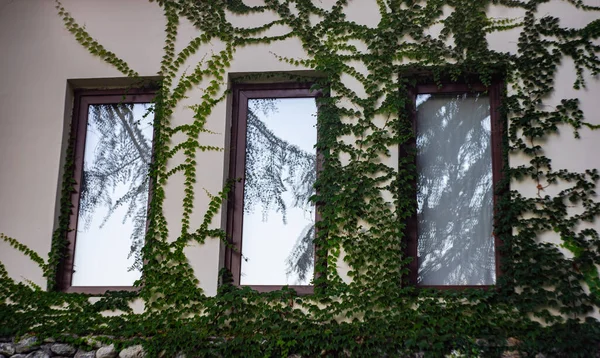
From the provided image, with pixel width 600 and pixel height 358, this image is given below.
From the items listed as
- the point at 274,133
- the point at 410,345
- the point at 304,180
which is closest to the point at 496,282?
the point at 410,345

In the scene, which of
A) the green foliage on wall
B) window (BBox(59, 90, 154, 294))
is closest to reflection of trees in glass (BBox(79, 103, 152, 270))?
window (BBox(59, 90, 154, 294))

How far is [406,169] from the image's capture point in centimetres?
498

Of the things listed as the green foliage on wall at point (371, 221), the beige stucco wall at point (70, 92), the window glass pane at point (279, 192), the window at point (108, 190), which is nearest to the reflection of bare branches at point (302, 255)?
the window glass pane at point (279, 192)

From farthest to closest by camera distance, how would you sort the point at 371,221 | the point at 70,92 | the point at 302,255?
the point at 70,92 < the point at 302,255 < the point at 371,221

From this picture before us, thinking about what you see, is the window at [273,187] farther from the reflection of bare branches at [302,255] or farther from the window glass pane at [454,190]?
the window glass pane at [454,190]

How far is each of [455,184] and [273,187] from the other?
1.49 meters

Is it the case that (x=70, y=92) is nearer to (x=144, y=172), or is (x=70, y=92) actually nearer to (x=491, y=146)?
(x=144, y=172)

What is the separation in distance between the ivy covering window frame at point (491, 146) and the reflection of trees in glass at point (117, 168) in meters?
2.20

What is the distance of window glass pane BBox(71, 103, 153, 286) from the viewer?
16.9 ft

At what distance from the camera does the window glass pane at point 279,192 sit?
5004mm

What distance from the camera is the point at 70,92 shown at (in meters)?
5.49

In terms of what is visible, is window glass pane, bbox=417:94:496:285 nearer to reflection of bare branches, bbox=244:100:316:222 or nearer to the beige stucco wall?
the beige stucco wall

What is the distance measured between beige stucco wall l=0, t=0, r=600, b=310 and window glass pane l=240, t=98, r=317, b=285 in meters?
0.28

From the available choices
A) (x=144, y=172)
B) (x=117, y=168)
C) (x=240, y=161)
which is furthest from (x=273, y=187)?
(x=117, y=168)
